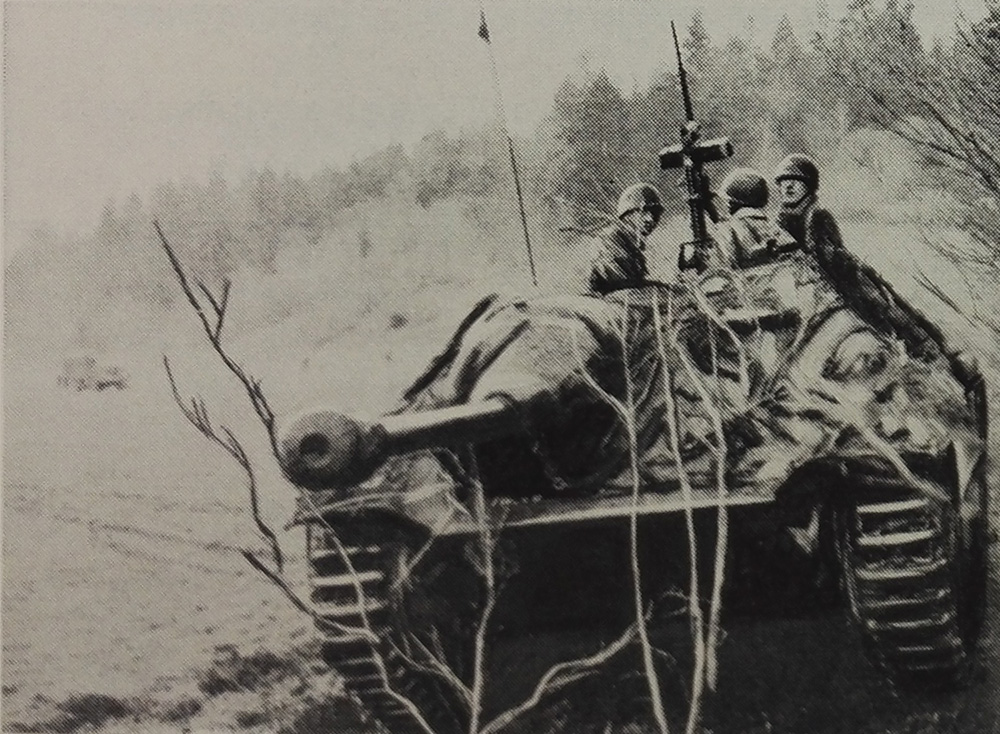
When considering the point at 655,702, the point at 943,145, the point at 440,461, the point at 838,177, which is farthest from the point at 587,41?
the point at 655,702

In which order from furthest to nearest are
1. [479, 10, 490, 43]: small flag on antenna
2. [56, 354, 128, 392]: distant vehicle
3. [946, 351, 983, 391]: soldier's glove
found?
[56, 354, 128, 392]: distant vehicle, [479, 10, 490, 43]: small flag on antenna, [946, 351, 983, 391]: soldier's glove

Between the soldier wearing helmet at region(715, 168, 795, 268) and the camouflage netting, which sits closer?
the camouflage netting

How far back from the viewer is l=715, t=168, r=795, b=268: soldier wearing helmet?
4.16 meters

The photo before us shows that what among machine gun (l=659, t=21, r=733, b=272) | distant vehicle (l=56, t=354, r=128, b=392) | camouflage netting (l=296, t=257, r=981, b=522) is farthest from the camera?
distant vehicle (l=56, t=354, r=128, b=392)

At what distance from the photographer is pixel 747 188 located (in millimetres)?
4219

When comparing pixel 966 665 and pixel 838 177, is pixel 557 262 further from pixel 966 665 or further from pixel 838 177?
pixel 966 665

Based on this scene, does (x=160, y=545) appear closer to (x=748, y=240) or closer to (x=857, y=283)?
(x=748, y=240)

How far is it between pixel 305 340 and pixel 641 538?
160 cm

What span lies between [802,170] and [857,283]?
476mm

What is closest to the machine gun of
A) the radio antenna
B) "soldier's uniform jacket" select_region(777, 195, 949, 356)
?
"soldier's uniform jacket" select_region(777, 195, 949, 356)

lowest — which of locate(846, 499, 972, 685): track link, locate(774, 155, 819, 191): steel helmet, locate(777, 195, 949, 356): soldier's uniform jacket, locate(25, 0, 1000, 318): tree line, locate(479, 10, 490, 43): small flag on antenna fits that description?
locate(846, 499, 972, 685): track link

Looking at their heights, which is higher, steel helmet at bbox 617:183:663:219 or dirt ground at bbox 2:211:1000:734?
steel helmet at bbox 617:183:663:219

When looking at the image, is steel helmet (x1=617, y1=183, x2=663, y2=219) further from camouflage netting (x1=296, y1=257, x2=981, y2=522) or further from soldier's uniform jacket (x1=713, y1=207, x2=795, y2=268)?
camouflage netting (x1=296, y1=257, x2=981, y2=522)

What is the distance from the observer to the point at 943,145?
420cm
